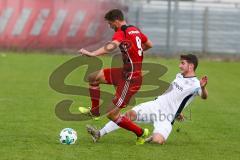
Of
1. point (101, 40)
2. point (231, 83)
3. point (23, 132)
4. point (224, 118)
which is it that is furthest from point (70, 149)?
point (101, 40)

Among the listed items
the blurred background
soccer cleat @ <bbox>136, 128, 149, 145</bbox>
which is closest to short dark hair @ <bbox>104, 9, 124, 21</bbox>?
soccer cleat @ <bbox>136, 128, 149, 145</bbox>

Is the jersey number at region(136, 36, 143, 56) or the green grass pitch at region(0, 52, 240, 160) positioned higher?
the jersey number at region(136, 36, 143, 56)

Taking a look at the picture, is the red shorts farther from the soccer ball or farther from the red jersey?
the soccer ball

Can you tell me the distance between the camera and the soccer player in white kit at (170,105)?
11.8 metres

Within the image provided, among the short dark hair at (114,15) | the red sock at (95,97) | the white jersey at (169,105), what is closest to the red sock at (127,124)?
the white jersey at (169,105)

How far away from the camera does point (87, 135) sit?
12.4m

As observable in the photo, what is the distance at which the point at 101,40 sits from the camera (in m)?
38.3

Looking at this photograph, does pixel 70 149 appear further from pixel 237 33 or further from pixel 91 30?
pixel 237 33

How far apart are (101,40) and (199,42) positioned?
5693 millimetres

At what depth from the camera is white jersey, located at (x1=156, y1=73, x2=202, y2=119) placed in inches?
474

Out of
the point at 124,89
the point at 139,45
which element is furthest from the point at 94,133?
the point at 139,45

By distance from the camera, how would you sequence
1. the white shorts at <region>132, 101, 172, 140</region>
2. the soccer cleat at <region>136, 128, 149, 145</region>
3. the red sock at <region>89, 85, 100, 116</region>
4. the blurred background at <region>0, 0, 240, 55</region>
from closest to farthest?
the soccer cleat at <region>136, 128, 149, 145</region> → the white shorts at <region>132, 101, 172, 140</region> → the red sock at <region>89, 85, 100, 116</region> → the blurred background at <region>0, 0, 240, 55</region>

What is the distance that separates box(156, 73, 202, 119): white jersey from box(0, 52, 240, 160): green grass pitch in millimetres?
535

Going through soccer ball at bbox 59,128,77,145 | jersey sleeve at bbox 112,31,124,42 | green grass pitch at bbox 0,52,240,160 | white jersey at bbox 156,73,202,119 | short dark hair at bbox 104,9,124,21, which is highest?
short dark hair at bbox 104,9,124,21
